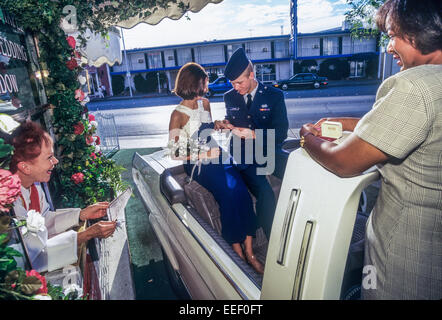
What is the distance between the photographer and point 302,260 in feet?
3.86

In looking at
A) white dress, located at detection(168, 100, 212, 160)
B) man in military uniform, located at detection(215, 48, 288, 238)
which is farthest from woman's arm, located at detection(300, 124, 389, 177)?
white dress, located at detection(168, 100, 212, 160)

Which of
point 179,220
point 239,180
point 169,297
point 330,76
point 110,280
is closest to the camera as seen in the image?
point 179,220

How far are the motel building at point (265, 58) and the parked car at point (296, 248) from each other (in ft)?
115

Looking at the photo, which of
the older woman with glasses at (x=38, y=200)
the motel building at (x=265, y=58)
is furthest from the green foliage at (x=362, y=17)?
the motel building at (x=265, y=58)

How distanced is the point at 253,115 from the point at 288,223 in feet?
6.08

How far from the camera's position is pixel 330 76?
3519 cm

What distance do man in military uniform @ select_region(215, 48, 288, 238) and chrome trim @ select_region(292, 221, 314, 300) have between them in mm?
1484

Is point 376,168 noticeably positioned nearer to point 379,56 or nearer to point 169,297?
point 169,297

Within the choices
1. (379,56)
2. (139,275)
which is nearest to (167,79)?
(379,56)

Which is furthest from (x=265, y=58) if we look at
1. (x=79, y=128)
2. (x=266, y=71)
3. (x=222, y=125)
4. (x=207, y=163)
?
(x=207, y=163)

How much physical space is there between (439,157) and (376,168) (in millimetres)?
218

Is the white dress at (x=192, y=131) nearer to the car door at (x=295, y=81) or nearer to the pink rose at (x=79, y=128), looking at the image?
the pink rose at (x=79, y=128)

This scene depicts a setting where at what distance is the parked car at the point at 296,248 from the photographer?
1.10 metres

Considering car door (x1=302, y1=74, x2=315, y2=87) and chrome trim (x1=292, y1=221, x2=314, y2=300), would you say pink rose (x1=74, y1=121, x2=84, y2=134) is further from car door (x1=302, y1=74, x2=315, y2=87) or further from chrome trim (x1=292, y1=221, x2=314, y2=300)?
car door (x1=302, y1=74, x2=315, y2=87)
